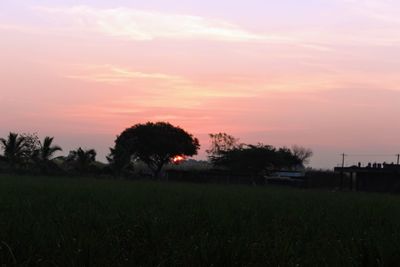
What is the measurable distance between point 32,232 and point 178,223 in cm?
288

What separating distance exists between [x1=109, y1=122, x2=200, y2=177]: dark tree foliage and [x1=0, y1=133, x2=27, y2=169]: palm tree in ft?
50.6

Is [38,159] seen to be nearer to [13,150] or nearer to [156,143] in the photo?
[13,150]

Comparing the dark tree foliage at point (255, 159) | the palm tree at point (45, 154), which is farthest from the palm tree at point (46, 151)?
the dark tree foliage at point (255, 159)

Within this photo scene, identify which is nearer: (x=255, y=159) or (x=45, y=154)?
(x=45, y=154)

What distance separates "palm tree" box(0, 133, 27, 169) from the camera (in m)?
45.4

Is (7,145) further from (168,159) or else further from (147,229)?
(147,229)

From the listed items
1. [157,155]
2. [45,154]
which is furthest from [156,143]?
[45,154]

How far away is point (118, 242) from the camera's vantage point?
6.54 metres

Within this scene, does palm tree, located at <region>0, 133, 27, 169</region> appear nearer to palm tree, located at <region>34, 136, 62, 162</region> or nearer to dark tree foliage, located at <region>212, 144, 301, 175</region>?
palm tree, located at <region>34, 136, 62, 162</region>

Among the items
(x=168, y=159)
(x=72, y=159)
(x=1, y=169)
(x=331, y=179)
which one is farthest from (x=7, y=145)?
(x=331, y=179)

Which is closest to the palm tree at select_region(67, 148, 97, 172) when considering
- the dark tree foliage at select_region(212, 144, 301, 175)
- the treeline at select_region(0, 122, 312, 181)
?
the treeline at select_region(0, 122, 312, 181)

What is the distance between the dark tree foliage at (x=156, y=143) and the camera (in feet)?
207

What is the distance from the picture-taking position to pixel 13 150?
46031mm

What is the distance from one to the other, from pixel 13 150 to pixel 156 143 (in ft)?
64.6
